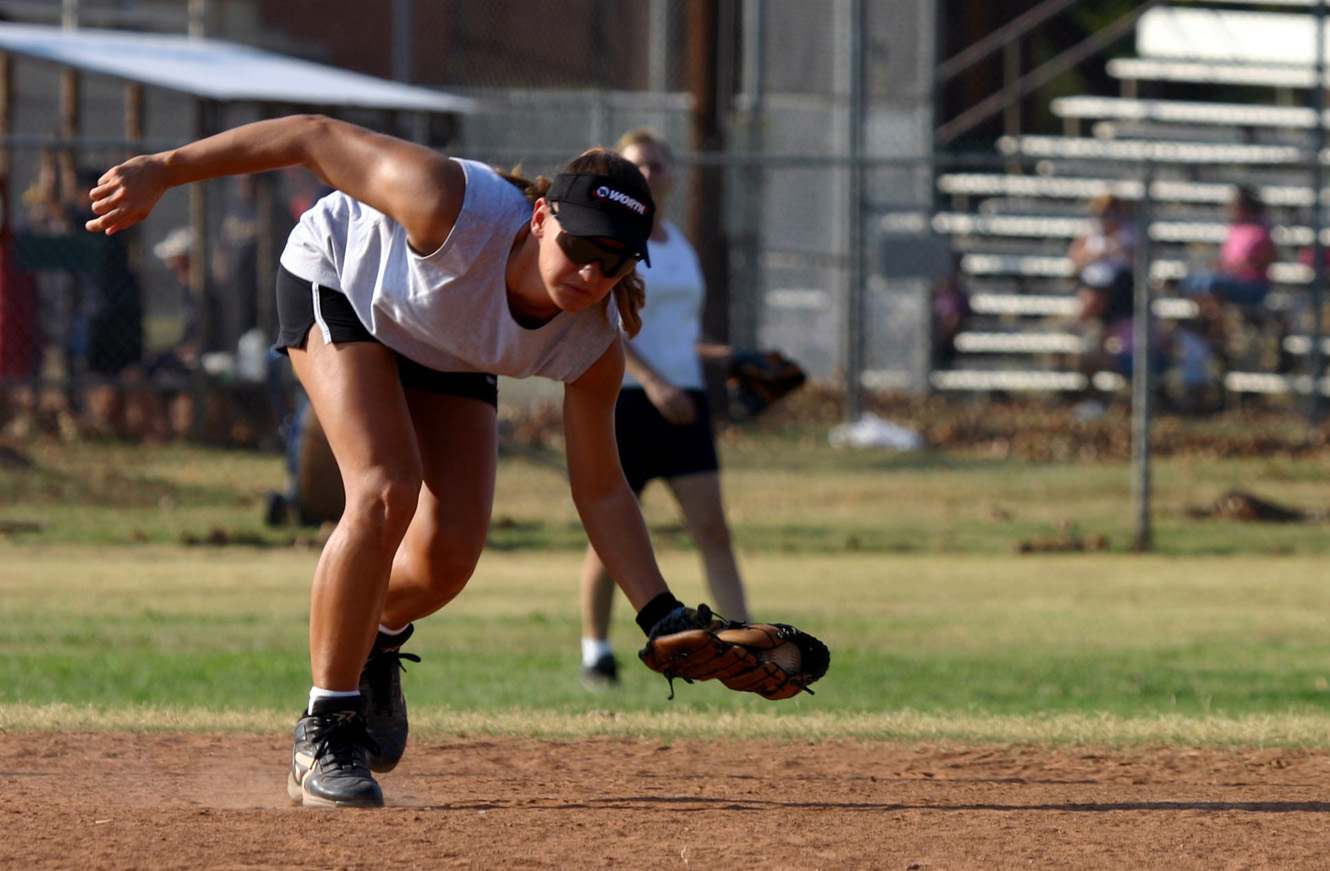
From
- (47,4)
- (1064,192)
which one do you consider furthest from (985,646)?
(47,4)

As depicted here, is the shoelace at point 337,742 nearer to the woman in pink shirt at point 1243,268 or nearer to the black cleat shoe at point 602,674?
the black cleat shoe at point 602,674

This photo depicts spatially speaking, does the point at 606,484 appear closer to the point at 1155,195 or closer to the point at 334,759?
the point at 334,759

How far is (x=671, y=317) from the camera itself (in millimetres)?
7766

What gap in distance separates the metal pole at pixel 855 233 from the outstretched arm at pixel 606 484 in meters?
10.2

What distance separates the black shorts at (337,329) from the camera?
4.97 meters

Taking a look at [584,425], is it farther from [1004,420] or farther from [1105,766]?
[1004,420]

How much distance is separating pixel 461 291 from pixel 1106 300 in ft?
46.8

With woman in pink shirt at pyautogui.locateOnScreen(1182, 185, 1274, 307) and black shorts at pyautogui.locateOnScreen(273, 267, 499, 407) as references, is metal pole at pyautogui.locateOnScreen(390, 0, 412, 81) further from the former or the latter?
black shorts at pyautogui.locateOnScreen(273, 267, 499, 407)

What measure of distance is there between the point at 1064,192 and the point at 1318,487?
23.9 feet

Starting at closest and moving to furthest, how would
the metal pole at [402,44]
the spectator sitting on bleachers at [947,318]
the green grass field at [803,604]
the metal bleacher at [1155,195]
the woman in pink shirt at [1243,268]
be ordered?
the green grass field at [803,604], the woman in pink shirt at [1243,268], the metal pole at [402,44], the metal bleacher at [1155,195], the spectator sitting on bleachers at [947,318]

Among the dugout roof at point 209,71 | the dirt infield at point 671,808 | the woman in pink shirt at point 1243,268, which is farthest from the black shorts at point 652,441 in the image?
the woman in pink shirt at point 1243,268

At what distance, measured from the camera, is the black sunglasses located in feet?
15.1

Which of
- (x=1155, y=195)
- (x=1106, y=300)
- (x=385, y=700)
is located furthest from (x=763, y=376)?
(x=1155, y=195)

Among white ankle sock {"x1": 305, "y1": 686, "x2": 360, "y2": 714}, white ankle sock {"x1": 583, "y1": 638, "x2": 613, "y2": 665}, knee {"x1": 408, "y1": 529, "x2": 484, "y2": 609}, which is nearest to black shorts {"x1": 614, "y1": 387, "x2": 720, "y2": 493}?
white ankle sock {"x1": 583, "y1": 638, "x2": 613, "y2": 665}
